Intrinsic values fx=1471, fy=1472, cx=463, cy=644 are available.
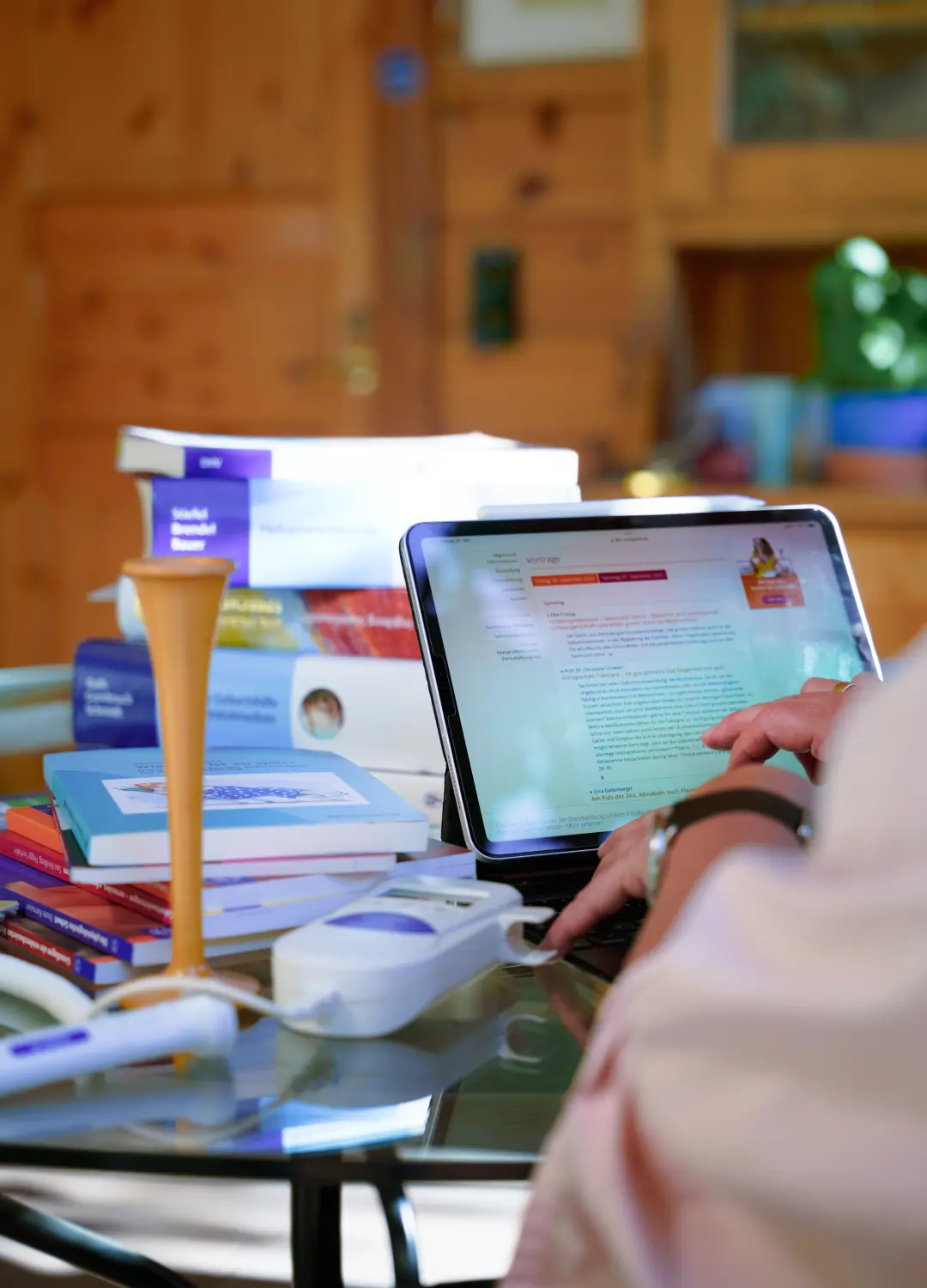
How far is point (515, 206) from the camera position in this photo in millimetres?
3033

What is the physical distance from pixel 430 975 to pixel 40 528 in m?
2.79

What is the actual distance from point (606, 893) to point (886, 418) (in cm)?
196

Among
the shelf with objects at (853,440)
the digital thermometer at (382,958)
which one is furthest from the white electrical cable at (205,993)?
the shelf with objects at (853,440)

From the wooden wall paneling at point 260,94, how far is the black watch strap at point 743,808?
8.68ft

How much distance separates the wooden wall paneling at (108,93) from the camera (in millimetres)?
3098

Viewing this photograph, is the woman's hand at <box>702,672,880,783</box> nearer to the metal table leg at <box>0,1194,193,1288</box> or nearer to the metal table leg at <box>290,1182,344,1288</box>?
the metal table leg at <box>290,1182,344,1288</box>

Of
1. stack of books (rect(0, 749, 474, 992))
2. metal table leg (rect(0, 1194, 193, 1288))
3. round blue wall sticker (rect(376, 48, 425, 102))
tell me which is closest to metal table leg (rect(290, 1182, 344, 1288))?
metal table leg (rect(0, 1194, 193, 1288))

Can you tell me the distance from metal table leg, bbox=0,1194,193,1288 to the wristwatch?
19.0 inches

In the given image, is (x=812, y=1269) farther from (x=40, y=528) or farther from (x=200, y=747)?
A: (x=40, y=528)

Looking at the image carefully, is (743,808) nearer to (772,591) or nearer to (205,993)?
(205,993)

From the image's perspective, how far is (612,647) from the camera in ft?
3.21

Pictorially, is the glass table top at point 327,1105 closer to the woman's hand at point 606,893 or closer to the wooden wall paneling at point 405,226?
the woman's hand at point 606,893

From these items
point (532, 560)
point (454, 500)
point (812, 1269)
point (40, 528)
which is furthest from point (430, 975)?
point (40, 528)

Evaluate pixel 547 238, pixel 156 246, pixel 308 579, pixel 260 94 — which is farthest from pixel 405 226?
pixel 308 579
